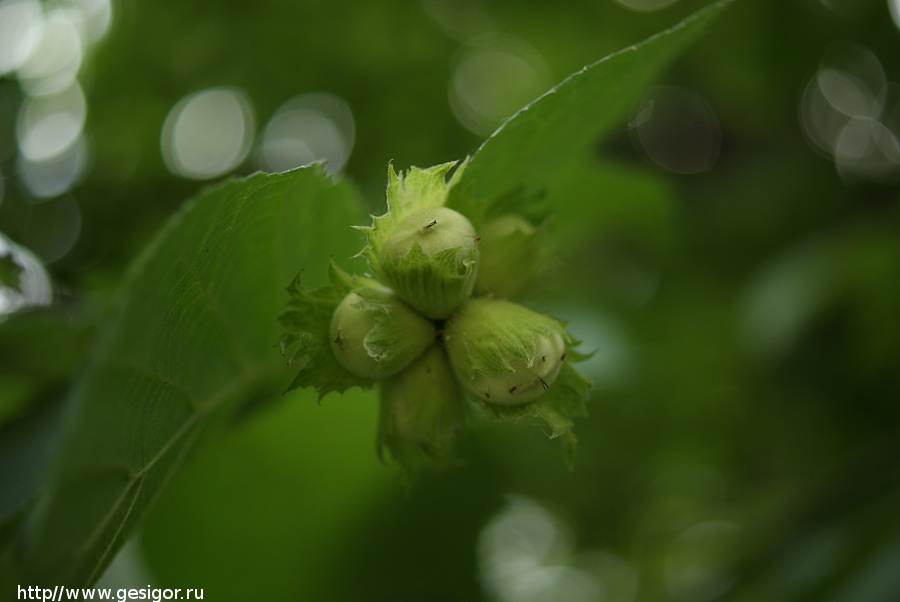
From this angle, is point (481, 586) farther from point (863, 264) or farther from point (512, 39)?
point (512, 39)

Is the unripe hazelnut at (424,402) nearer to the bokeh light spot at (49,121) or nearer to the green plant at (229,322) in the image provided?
the green plant at (229,322)

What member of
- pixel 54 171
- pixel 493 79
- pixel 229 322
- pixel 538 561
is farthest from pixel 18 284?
pixel 538 561

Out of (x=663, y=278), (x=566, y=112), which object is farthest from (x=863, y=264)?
(x=566, y=112)

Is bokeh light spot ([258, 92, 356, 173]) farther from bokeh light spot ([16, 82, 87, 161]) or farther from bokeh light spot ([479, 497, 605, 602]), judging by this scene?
bokeh light spot ([479, 497, 605, 602])

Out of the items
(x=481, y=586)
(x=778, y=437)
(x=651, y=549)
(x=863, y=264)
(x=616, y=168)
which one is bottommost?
(x=651, y=549)

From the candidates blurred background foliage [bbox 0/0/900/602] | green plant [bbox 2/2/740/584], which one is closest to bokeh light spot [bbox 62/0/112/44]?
blurred background foliage [bbox 0/0/900/602]
